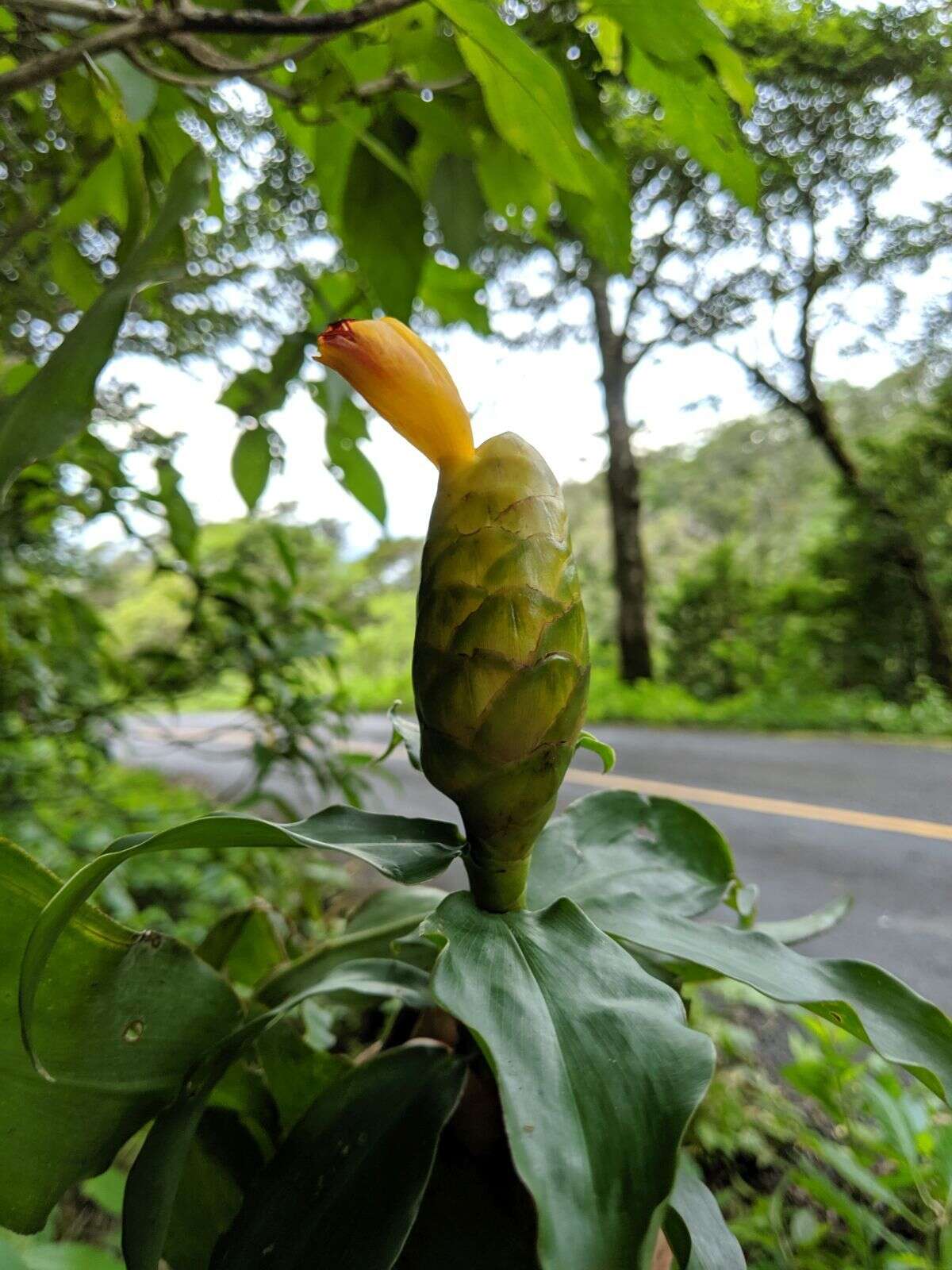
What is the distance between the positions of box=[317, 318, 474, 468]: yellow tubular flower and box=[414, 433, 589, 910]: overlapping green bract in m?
0.01

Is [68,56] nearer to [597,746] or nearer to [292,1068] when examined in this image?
[597,746]

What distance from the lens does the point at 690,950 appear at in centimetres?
30

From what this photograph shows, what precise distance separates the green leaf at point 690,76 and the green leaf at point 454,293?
228mm

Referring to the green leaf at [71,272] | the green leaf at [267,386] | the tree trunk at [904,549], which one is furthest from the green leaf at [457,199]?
the tree trunk at [904,549]

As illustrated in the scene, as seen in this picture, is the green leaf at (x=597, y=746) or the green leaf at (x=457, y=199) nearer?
the green leaf at (x=597, y=746)

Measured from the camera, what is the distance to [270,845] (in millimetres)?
279

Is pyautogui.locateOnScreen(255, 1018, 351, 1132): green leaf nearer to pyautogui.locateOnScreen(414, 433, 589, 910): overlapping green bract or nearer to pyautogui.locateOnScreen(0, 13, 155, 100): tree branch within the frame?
pyautogui.locateOnScreen(414, 433, 589, 910): overlapping green bract

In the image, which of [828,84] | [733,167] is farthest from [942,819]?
[828,84]

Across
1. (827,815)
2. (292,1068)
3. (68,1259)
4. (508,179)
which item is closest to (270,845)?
(292,1068)

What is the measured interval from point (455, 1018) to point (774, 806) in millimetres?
1715

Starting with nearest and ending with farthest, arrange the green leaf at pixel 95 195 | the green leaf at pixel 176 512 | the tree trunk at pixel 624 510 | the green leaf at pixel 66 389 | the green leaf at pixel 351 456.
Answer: the green leaf at pixel 66 389 < the green leaf at pixel 95 195 < the green leaf at pixel 351 456 < the green leaf at pixel 176 512 < the tree trunk at pixel 624 510

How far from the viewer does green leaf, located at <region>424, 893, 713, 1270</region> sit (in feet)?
0.65

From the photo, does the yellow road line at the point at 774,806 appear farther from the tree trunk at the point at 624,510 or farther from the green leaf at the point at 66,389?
the tree trunk at the point at 624,510

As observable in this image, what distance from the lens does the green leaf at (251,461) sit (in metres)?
0.68
